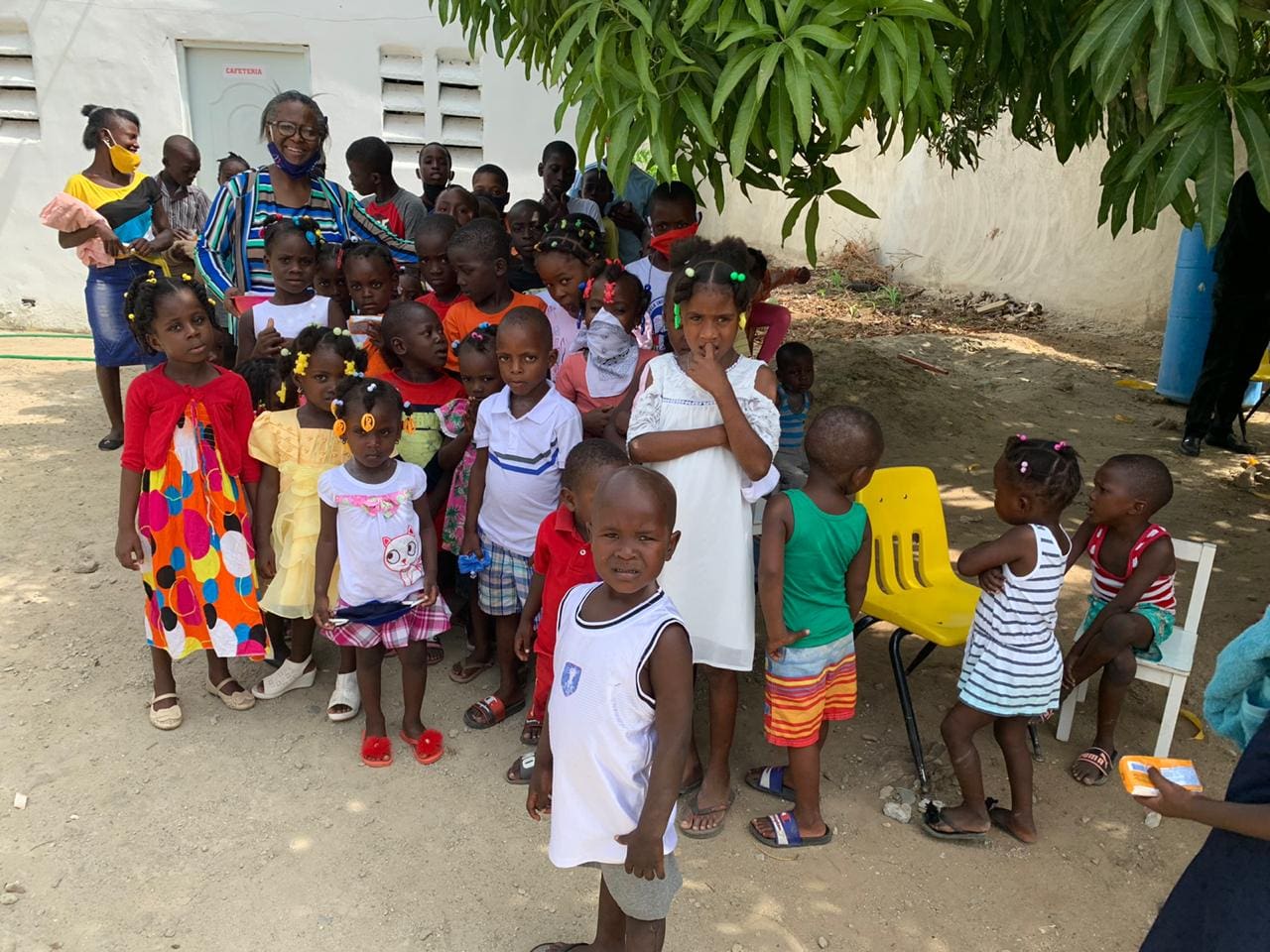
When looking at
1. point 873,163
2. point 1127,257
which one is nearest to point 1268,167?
point 1127,257

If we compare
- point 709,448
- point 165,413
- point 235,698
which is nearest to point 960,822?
point 709,448

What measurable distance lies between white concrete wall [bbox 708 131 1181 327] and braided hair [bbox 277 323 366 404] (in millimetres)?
7073

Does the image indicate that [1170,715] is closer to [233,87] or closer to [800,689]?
[800,689]

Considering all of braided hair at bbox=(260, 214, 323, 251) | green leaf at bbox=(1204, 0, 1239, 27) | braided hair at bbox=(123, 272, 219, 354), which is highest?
green leaf at bbox=(1204, 0, 1239, 27)

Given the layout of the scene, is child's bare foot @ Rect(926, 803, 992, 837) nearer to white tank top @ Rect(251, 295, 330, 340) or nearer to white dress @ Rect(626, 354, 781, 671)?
white dress @ Rect(626, 354, 781, 671)

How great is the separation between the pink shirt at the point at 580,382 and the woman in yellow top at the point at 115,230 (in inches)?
106

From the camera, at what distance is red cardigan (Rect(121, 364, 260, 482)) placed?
2.90 meters

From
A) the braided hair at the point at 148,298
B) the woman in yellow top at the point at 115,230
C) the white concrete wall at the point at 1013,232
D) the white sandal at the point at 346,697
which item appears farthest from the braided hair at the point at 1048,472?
the white concrete wall at the point at 1013,232

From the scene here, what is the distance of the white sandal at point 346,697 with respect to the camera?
3221 millimetres

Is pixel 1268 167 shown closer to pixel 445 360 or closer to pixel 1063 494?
pixel 1063 494

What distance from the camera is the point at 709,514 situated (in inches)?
104

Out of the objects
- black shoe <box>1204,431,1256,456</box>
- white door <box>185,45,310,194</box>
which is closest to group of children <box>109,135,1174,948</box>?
black shoe <box>1204,431,1256,456</box>

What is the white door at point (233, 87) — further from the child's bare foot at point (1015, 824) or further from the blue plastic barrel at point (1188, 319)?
the child's bare foot at point (1015, 824)

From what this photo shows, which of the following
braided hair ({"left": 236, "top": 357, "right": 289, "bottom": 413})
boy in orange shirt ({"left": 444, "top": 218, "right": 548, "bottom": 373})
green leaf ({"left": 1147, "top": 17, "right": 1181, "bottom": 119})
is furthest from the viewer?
boy in orange shirt ({"left": 444, "top": 218, "right": 548, "bottom": 373})
